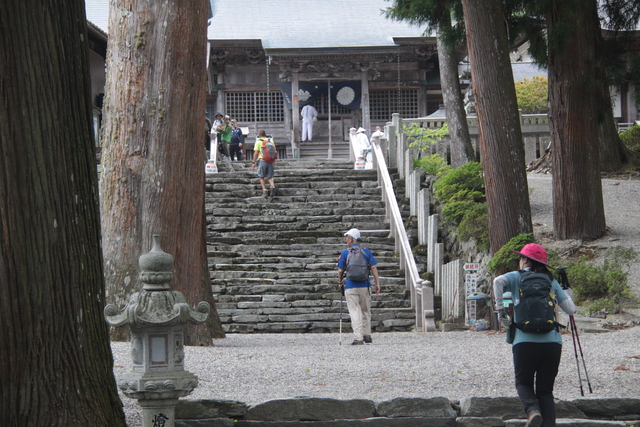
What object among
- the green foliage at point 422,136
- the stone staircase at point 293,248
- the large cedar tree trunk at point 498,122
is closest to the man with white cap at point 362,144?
the green foliage at point 422,136

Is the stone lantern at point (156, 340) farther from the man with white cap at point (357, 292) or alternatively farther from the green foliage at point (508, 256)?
the green foliage at point (508, 256)

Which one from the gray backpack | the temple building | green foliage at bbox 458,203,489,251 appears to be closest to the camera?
the gray backpack

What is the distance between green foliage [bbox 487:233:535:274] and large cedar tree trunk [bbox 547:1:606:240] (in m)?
3.31

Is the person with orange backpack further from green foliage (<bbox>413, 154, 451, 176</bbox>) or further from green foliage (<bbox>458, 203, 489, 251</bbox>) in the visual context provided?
green foliage (<bbox>458, 203, 489, 251</bbox>)

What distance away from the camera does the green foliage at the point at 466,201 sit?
1507 cm

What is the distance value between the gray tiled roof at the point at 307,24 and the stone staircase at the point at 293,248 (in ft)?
35.3

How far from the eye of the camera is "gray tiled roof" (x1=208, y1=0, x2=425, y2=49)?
29922 millimetres

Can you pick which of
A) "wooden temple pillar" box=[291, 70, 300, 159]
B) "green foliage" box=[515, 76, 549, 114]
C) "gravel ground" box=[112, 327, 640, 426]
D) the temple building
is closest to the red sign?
"gravel ground" box=[112, 327, 640, 426]

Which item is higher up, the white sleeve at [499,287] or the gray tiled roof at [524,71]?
the gray tiled roof at [524,71]

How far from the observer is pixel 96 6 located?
32.3m

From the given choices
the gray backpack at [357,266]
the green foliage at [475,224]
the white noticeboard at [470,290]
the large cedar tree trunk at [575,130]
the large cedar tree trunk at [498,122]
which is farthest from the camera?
the large cedar tree trunk at [575,130]

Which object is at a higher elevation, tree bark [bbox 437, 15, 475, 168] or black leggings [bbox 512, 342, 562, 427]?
tree bark [bbox 437, 15, 475, 168]

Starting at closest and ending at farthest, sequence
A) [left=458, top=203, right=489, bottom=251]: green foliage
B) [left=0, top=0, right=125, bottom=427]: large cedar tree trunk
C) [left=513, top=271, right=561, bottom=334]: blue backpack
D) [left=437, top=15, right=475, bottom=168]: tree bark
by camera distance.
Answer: [left=0, top=0, right=125, bottom=427]: large cedar tree trunk < [left=513, top=271, right=561, bottom=334]: blue backpack < [left=458, top=203, right=489, bottom=251]: green foliage < [left=437, top=15, right=475, bottom=168]: tree bark

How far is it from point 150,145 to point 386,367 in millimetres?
3597
